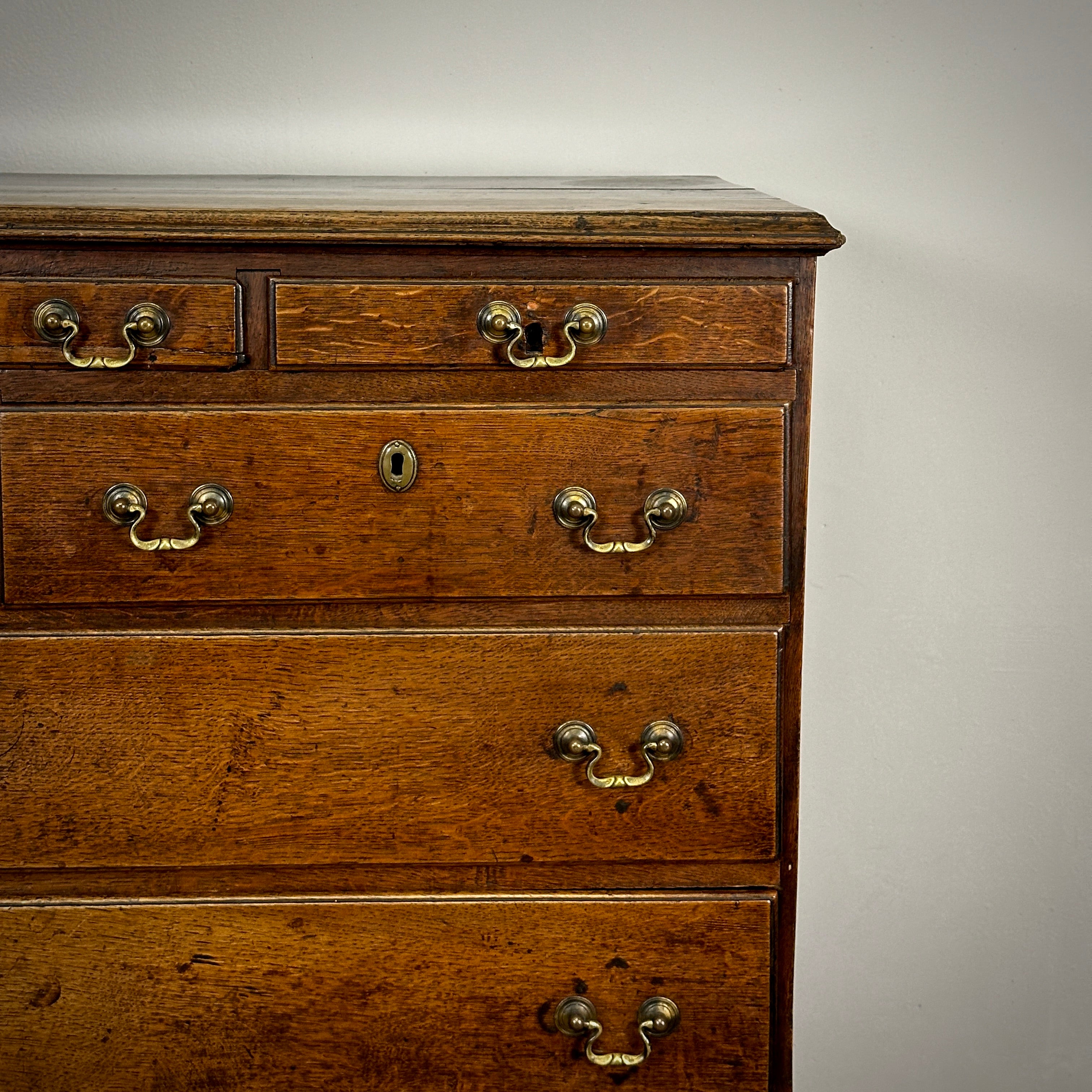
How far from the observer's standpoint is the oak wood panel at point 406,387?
3.32 feet

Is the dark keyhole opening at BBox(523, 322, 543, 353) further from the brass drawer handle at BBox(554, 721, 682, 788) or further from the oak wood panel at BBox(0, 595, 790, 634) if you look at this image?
the brass drawer handle at BBox(554, 721, 682, 788)

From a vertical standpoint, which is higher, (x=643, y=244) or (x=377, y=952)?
(x=643, y=244)

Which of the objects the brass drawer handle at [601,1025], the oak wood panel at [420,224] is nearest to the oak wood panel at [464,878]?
the brass drawer handle at [601,1025]

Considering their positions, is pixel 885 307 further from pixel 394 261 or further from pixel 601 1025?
pixel 601 1025

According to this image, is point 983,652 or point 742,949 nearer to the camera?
point 742,949

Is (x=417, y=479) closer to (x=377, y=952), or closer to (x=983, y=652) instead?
(x=377, y=952)

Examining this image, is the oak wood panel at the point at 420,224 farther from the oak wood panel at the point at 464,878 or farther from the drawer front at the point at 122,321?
the oak wood panel at the point at 464,878

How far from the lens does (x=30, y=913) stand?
107 centimetres

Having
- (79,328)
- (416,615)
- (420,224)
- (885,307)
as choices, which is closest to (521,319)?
(420,224)

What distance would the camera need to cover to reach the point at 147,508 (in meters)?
1.02

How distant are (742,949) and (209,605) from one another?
0.63 m

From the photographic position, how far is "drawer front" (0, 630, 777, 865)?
1055mm

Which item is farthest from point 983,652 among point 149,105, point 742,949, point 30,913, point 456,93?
point 149,105

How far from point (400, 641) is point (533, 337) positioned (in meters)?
0.32
